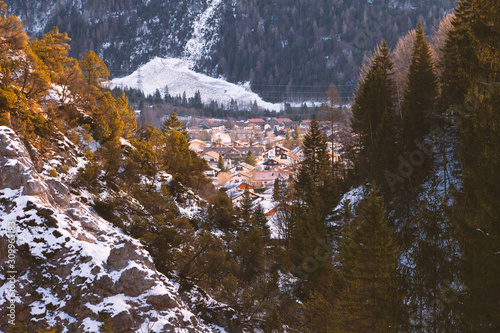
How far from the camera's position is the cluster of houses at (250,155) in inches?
2574

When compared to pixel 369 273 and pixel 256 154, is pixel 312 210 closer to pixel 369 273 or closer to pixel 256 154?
pixel 369 273

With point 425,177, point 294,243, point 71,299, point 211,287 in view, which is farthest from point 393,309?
point 294,243

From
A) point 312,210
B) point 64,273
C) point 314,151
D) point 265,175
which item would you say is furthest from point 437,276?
point 265,175

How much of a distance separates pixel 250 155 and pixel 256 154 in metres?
11.4

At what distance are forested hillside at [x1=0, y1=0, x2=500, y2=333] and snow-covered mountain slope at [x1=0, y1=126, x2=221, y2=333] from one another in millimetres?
45

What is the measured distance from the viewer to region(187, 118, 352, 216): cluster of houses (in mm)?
65375

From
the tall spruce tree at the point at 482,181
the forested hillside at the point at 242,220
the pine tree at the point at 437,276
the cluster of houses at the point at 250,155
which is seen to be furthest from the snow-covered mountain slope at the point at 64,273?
the cluster of houses at the point at 250,155

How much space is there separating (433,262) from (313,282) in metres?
15.3

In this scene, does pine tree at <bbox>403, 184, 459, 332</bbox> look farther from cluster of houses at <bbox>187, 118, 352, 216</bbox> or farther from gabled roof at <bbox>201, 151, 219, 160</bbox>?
gabled roof at <bbox>201, 151, 219, 160</bbox>

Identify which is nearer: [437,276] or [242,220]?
[437,276]

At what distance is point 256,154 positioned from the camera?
114m

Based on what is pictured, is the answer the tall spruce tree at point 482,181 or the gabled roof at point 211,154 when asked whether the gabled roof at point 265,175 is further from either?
the tall spruce tree at point 482,181

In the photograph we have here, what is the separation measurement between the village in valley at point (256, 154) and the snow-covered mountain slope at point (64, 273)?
25.6 m

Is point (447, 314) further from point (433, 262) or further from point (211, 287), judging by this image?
point (211, 287)
